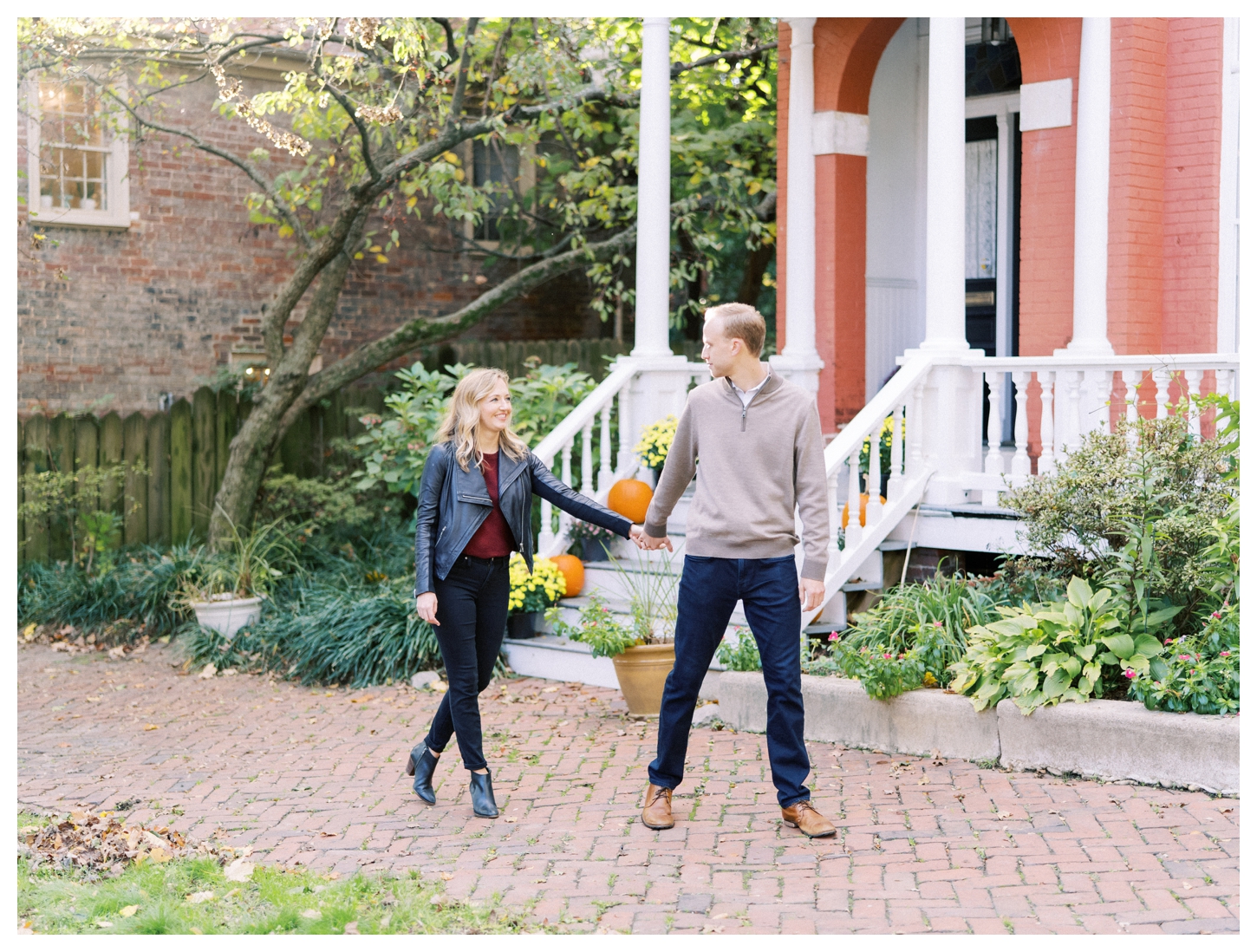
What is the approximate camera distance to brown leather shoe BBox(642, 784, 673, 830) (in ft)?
16.4

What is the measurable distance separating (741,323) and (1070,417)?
3.48 meters

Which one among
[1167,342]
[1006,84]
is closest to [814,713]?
[1167,342]

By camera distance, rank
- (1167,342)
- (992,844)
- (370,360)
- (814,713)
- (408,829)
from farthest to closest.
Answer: (370,360) → (1167,342) → (814,713) → (408,829) → (992,844)

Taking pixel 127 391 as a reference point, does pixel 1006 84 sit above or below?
above

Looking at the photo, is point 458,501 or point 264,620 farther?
point 264,620

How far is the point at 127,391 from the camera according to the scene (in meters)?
13.2

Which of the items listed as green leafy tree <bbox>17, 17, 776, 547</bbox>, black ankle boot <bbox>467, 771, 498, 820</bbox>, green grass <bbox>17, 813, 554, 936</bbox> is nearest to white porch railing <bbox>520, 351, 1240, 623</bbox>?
black ankle boot <bbox>467, 771, 498, 820</bbox>

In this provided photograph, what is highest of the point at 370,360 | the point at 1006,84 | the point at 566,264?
the point at 1006,84

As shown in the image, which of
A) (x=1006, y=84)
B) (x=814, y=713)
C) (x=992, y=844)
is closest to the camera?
(x=992, y=844)

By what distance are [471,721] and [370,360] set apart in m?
6.18

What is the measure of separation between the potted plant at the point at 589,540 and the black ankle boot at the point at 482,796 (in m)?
3.39

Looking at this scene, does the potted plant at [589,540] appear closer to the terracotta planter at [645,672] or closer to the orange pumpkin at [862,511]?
the orange pumpkin at [862,511]

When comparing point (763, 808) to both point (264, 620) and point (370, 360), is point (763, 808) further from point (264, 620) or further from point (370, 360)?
point (370, 360)

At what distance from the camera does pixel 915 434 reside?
7875mm
